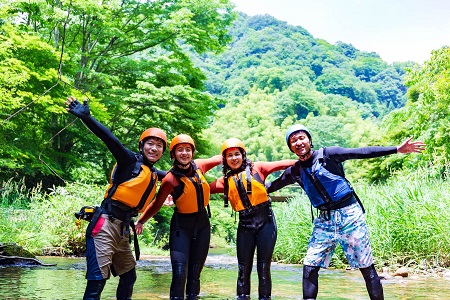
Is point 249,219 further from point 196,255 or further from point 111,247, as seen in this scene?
point 111,247

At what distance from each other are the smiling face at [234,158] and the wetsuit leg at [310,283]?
49.4 inches

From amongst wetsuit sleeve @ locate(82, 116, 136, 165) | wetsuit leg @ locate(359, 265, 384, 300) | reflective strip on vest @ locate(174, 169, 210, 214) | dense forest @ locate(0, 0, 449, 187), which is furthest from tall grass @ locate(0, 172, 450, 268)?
wetsuit sleeve @ locate(82, 116, 136, 165)

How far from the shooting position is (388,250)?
8445 millimetres

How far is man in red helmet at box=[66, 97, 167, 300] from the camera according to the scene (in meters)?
4.08

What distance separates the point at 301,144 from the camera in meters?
4.59

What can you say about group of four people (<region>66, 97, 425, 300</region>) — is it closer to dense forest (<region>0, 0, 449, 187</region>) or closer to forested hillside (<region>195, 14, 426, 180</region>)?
dense forest (<region>0, 0, 449, 187</region>)

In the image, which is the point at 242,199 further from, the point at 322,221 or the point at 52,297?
the point at 52,297

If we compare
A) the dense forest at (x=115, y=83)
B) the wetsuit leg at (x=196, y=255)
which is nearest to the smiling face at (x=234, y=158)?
the wetsuit leg at (x=196, y=255)

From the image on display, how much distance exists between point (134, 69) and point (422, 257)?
1383cm

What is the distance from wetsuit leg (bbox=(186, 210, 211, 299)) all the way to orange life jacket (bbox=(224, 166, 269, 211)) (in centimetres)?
35

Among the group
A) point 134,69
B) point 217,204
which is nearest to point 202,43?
point 134,69

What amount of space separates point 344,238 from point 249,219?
1.01m

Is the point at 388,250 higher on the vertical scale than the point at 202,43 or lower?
lower

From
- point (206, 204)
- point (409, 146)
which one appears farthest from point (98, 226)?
point (409, 146)
